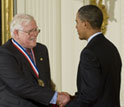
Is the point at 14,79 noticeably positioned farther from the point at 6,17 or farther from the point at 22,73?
the point at 6,17

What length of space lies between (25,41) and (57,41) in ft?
7.55

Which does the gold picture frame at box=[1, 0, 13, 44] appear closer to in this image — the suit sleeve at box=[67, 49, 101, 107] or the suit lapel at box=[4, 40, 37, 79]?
the suit lapel at box=[4, 40, 37, 79]

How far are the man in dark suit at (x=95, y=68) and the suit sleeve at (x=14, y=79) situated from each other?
1.32 ft

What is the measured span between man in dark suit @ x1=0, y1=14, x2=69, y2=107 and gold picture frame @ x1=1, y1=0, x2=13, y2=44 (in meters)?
2.27

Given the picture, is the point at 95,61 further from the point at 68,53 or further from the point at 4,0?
the point at 4,0

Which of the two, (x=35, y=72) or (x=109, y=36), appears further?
(x=109, y=36)

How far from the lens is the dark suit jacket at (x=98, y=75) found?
2.50 meters

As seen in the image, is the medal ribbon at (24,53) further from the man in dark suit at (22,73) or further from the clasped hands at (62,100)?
the clasped hands at (62,100)

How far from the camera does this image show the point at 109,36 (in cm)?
507

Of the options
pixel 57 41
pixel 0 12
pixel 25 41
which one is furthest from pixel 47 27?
pixel 25 41

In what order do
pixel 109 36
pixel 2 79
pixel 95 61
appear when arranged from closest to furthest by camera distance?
1. pixel 95 61
2. pixel 2 79
3. pixel 109 36

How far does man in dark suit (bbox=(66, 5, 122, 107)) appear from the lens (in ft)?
8.22

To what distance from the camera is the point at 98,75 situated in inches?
98.2

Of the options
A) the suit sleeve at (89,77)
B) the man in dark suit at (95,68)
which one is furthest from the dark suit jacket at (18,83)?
the suit sleeve at (89,77)
